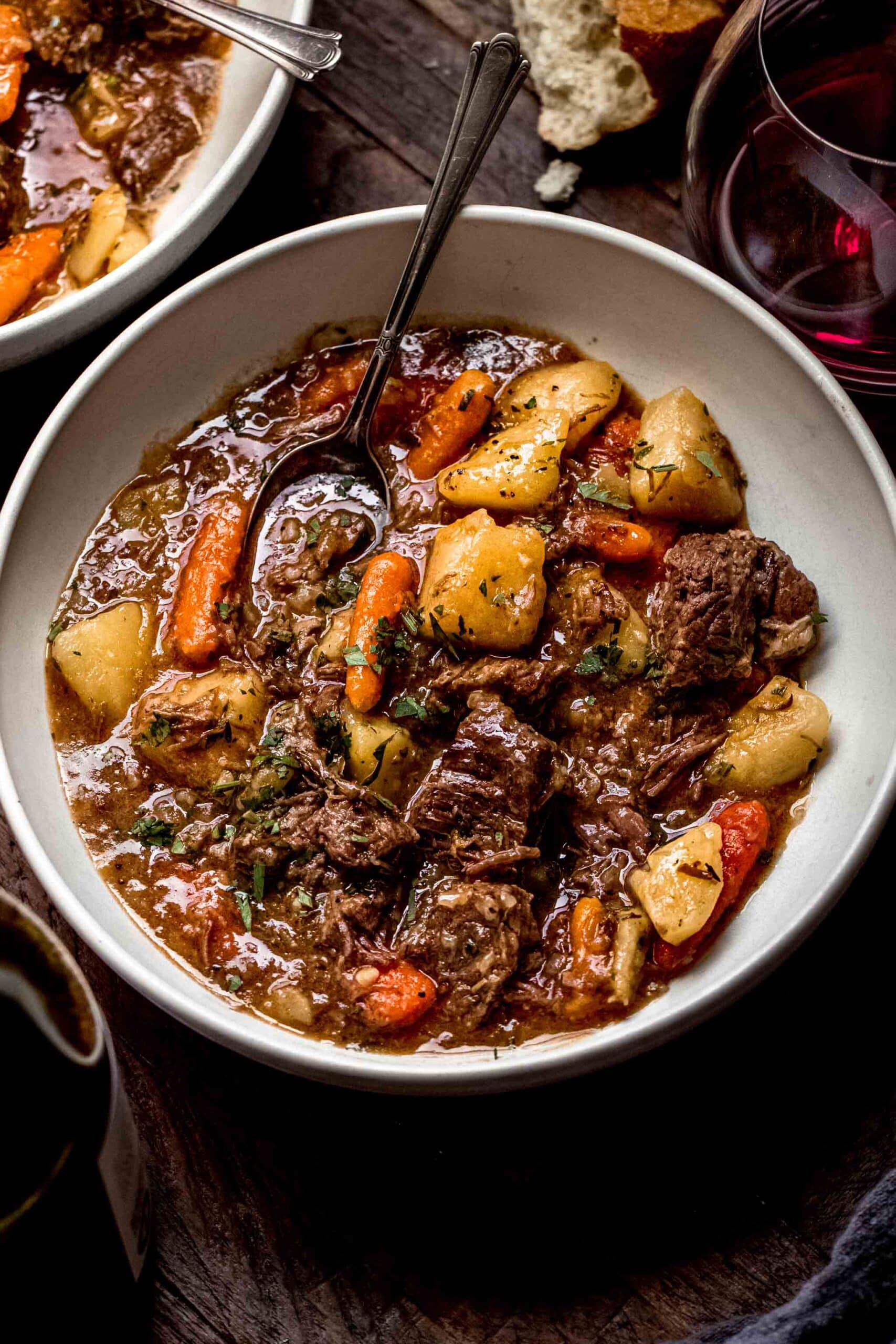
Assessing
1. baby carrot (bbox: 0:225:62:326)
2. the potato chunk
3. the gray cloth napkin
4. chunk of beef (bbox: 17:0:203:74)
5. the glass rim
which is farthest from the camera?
chunk of beef (bbox: 17:0:203:74)

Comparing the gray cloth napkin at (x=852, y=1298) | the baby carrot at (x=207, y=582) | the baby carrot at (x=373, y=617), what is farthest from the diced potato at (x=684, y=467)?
the gray cloth napkin at (x=852, y=1298)

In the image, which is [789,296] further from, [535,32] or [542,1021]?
[542,1021]

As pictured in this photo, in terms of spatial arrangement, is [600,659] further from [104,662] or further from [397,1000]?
[104,662]

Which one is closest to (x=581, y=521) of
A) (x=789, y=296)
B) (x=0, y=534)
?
(x=789, y=296)

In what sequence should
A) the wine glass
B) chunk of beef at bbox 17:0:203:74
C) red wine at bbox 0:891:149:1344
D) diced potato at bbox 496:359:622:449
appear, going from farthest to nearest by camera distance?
chunk of beef at bbox 17:0:203:74
diced potato at bbox 496:359:622:449
the wine glass
red wine at bbox 0:891:149:1344

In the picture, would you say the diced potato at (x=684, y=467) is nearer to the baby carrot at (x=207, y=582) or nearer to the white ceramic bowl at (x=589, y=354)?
the white ceramic bowl at (x=589, y=354)

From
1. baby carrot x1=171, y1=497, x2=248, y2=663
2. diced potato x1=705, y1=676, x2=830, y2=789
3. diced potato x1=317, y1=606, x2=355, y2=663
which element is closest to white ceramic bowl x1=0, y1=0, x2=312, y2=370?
baby carrot x1=171, y1=497, x2=248, y2=663

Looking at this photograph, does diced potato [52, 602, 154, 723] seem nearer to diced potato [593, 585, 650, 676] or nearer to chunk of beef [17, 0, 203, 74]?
diced potato [593, 585, 650, 676]
